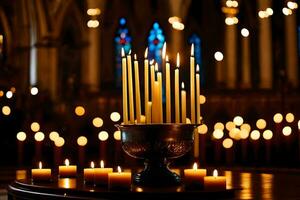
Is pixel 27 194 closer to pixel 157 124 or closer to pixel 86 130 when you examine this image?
pixel 157 124

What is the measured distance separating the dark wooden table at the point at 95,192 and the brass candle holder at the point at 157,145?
0.67 ft

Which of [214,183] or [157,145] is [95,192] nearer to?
[157,145]

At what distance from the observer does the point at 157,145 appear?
3777mm

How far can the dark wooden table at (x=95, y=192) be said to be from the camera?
10.7ft

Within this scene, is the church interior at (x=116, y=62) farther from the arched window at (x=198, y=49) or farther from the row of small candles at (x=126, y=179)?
the row of small candles at (x=126, y=179)

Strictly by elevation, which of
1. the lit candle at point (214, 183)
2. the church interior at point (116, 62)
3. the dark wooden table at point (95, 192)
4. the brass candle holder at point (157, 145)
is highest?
the church interior at point (116, 62)

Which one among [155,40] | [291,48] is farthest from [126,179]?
[155,40]

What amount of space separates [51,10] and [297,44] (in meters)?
8.57

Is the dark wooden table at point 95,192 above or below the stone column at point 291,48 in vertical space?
below

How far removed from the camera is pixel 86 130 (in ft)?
56.2

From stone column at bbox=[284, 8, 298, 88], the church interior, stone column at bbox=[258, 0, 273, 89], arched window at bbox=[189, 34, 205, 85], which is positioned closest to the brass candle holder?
the church interior

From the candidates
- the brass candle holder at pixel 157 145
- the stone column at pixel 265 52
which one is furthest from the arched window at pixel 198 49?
the brass candle holder at pixel 157 145

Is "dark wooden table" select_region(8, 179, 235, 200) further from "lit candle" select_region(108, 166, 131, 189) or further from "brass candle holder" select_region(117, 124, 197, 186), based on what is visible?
"brass candle holder" select_region(117, 124, 197, 186)

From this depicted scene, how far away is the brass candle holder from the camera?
376 cm
